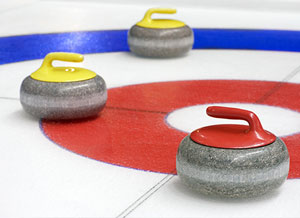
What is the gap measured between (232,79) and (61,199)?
2923 millimetres

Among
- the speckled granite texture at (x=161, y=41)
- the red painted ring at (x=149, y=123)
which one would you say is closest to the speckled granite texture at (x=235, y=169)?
the red painted ring at (x=149, y=123)

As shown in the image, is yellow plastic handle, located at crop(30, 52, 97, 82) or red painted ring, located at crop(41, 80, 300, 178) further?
yellow plastic handle, located at crop(30, 52, 97, 82)

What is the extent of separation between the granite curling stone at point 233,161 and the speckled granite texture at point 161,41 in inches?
137

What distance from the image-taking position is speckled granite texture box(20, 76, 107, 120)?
391cm

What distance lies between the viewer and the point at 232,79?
17.8 feet

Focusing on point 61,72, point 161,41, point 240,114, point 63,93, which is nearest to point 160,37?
point 161,41

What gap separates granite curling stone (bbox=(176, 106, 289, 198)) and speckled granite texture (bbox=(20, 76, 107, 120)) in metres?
1.31

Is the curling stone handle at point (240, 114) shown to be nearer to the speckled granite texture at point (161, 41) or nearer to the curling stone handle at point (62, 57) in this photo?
the curling stone handle at point (62, 57)

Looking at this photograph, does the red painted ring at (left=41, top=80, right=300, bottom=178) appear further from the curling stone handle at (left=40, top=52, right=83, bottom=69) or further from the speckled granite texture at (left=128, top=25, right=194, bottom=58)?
the speckled granite texture at (left=128, top=25, right=194, bottom=58)

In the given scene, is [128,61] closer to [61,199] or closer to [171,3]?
[61,199]

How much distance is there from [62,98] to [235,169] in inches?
62.6

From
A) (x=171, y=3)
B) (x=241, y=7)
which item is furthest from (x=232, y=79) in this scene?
(x=171, y=3)

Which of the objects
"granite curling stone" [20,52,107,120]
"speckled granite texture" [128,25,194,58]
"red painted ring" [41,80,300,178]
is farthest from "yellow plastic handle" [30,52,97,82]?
"speckled granite texture" [128,25,194,58]

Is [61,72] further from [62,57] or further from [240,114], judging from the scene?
[240,114]
